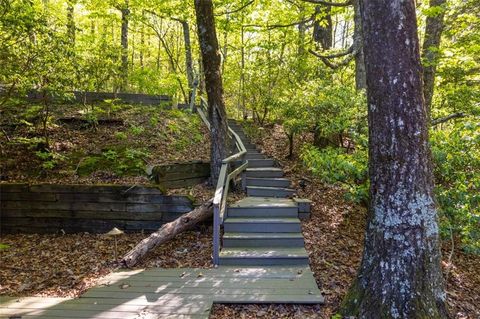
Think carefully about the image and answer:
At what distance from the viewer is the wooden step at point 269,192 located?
23.8ft

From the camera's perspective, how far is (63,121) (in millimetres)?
8859

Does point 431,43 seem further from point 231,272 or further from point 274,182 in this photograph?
point 231,272

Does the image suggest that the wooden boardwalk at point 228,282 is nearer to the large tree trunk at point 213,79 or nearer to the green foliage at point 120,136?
the large tree trunk at point 213,79

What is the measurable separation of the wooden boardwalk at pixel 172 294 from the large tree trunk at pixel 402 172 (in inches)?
41.8

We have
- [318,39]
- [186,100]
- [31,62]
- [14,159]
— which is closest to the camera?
[31,62]

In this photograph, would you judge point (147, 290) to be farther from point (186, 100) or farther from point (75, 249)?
point (186, 100)

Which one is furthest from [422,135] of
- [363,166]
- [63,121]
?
[63,121]

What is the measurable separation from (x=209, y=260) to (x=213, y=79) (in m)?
3.78

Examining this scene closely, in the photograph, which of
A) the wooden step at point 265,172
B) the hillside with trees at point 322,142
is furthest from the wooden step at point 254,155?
the wooden step at point 265,172

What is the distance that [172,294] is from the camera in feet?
13.6

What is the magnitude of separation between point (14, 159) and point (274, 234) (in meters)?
6.28

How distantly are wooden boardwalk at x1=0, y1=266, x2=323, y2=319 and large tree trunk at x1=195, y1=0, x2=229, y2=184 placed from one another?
2.92 meters

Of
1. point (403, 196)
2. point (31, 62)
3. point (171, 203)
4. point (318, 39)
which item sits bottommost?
point (171, 203)

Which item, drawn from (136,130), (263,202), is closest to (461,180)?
(263,202)
